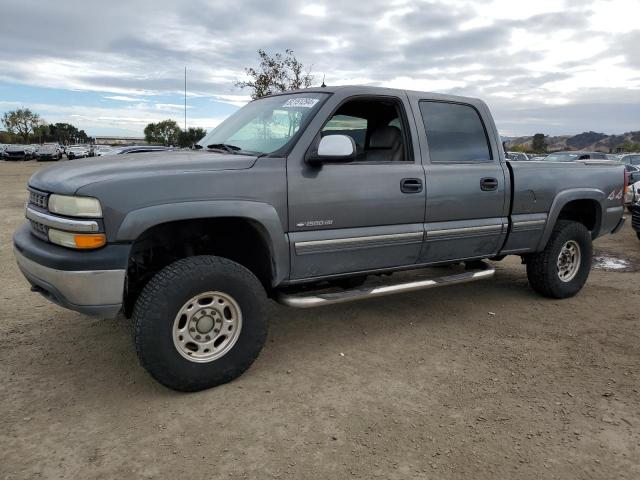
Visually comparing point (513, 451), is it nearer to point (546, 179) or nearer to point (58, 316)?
point (546, 179)

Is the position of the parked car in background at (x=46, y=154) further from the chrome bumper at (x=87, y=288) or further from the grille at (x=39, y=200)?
the chrome bumper at (x=87, y=288)

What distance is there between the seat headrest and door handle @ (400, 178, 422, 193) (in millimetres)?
432

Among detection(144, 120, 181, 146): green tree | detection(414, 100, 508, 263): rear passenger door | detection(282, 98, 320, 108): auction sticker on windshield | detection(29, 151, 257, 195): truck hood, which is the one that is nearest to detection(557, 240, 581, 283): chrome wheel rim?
A: detection(414, 100, 508, 263): rear passenger door

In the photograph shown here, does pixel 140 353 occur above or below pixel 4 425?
above

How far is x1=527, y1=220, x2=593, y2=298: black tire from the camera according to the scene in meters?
5.05

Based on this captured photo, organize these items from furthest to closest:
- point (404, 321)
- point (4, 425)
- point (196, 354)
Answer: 1. point (404, 321)
2. point (196, 354)
3. point (4, 425)

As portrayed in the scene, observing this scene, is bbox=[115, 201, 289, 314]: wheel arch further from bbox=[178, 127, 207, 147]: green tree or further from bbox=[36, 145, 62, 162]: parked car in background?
bbox=[36, 145, 62, 162]: parked car in background

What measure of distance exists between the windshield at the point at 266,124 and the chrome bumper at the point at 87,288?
1335mm

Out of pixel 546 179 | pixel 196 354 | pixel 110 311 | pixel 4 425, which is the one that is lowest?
pixel 4 425

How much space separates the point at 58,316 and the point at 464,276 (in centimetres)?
357

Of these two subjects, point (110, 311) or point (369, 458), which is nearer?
point (369, 458)

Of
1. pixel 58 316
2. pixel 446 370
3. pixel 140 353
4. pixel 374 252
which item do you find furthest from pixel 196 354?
pixel 58 316

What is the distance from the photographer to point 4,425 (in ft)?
9.26

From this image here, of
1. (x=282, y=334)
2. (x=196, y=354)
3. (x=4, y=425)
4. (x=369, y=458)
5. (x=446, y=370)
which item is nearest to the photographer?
(x=369, y=458)
